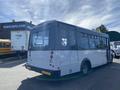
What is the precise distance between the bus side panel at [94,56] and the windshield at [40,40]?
2134mm

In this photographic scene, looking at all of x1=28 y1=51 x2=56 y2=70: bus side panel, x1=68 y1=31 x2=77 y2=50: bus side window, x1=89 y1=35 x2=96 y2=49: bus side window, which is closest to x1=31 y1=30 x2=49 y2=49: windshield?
x1=28 y1=51 x2=56 y2=70: bus side panel

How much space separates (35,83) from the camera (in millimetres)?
7289

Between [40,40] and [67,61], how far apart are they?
1.68 meters

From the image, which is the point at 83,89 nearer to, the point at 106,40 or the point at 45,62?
the point at 45,62

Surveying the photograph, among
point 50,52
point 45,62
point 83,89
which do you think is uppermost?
point 50,52

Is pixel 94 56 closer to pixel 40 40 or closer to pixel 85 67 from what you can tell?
pixel 85 67

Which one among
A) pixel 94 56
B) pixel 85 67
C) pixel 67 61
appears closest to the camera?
pixel 67 61

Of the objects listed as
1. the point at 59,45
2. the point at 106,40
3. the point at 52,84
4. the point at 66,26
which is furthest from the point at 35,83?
the point at 106,40

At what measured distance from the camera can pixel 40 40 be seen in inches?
294

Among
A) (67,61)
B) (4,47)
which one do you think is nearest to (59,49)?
(67,61)

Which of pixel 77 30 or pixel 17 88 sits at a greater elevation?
pixel 77 30

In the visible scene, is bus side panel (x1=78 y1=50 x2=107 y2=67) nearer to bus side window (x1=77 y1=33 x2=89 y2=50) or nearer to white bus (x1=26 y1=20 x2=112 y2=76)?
white bus (x1=26 y1=20 x2=112 y2=76)

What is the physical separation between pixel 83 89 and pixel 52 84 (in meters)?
1.57

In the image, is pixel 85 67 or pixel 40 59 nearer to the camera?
pixel 40 59
